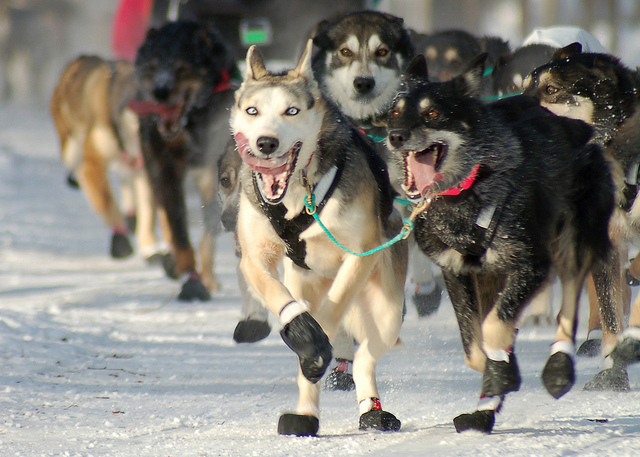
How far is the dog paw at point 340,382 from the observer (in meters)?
3.87

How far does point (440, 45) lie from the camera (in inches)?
224

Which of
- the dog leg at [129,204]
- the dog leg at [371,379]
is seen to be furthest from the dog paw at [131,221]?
the dog leg at [371,379]

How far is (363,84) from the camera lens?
13.8 ft

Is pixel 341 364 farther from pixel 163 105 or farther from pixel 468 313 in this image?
pixel 163 105

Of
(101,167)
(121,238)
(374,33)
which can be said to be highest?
(374,33)

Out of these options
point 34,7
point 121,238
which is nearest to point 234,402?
point 121,238

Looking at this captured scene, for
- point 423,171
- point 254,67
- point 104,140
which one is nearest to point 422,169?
point 423,171

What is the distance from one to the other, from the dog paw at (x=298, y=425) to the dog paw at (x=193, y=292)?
283cm

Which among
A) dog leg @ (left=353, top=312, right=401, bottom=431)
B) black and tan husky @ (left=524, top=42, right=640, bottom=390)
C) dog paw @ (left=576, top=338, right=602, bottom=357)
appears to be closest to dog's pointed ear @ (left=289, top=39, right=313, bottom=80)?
dog leg @ (left=353, top=312, right=401, bottom=431)

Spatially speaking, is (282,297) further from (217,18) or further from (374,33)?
(217,18)

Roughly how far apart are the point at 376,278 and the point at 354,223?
1.01 feet

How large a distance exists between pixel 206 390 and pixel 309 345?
1082 mm

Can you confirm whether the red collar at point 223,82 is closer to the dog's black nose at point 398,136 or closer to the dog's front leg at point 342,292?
the dog's front leg at point 342,292

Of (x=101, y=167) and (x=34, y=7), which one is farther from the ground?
(x=34, y=7)
